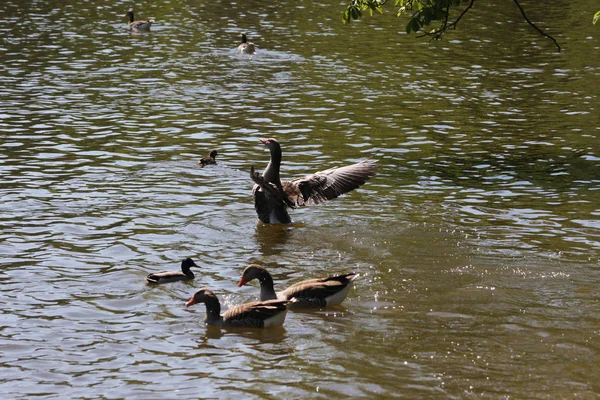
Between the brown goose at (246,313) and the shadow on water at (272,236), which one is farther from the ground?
the brown goose at (246,313)

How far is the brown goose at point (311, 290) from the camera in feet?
47.0

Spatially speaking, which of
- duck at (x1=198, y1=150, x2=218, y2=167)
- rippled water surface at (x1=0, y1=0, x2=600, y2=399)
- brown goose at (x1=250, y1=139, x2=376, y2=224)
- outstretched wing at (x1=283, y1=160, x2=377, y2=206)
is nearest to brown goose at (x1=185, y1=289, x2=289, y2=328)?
rippled water surface at (x1=0, y1=0, x2=600, y2=399)

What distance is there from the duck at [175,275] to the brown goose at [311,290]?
1228 mm

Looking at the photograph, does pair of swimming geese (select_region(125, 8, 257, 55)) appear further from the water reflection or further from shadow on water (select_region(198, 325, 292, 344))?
Result: shadow on water (select_region(198, 325, 292, 344))

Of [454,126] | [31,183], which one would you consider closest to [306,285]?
[31,183]

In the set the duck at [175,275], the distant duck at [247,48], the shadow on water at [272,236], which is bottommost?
the shadow on water at [272,236]

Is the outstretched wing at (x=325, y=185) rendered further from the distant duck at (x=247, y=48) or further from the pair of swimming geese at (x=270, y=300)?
the distant duck at (x=247, y=48)

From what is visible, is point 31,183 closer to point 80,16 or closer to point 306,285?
point 306,285

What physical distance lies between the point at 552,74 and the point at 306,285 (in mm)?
22558

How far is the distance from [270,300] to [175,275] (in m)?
2.16

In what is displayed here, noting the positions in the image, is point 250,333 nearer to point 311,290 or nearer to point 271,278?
point 271,278

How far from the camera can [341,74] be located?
34.9 meters

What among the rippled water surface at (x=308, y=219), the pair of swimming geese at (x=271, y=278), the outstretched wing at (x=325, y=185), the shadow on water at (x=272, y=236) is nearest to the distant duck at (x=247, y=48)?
the rippled water surface at (x=308, y=219)

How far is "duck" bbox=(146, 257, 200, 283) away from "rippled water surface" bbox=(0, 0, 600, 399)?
172mm
